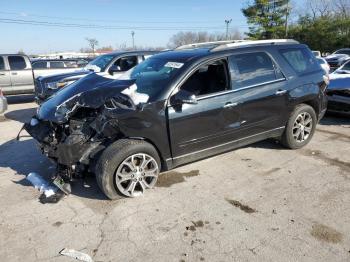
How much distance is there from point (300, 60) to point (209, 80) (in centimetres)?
180

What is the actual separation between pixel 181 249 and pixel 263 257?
0.75 metres

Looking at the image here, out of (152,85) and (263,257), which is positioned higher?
(152,85)

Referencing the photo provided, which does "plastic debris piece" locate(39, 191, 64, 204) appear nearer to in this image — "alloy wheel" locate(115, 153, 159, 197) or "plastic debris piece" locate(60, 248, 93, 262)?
"alloy wheel" locate(115, 153, 159, 197)

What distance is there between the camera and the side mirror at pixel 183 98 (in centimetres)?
406

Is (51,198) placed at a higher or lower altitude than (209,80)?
lower

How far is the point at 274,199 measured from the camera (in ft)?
12.9

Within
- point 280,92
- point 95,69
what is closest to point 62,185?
point 280,92

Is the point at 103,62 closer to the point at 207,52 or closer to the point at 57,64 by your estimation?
the point at 207,52

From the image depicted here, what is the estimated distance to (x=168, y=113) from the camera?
4.07 m

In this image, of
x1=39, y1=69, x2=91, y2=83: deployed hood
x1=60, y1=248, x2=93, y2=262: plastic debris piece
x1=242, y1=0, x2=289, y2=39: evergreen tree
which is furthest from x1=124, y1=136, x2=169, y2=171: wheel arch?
x1=242, y1=0, x2=289, y2=39: evergreen tree

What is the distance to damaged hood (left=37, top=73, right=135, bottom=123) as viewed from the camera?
410 centimetres

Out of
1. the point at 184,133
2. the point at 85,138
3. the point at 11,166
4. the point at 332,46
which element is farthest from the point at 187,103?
the point at 332,46

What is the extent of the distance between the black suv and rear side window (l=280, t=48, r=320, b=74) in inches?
1.1

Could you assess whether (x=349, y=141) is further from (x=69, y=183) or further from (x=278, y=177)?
(x=69, y=183)
